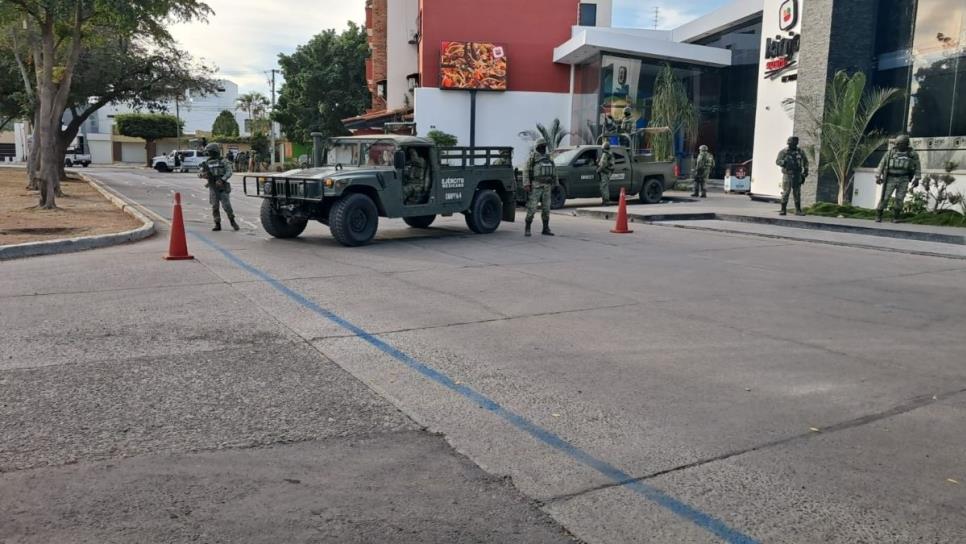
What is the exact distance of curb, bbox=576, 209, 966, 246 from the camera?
1429 centimetres

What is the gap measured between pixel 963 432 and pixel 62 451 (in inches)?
194

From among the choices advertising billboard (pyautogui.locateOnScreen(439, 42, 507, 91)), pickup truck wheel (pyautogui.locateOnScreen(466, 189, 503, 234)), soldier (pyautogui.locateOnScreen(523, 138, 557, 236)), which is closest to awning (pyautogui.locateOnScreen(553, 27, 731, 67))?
advertising billboard (pyautogui.locateOnScreen(439, 42, 507, 91))

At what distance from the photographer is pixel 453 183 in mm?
13969

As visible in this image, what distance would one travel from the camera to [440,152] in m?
13.9

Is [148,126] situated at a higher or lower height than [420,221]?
higher

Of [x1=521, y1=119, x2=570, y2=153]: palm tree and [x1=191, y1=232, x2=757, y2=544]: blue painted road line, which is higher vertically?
[x1=521, y1=119, x2=570, y2=153]: palm tree

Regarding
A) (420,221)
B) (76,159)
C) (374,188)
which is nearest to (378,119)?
(420,221)

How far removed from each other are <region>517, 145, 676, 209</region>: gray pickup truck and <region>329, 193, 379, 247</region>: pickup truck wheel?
379 inches

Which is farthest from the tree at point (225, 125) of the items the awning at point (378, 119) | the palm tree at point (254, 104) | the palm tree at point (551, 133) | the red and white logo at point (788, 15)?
the red and white logo at point (788, 15)

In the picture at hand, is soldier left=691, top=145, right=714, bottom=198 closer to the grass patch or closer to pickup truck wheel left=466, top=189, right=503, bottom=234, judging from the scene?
the grass patch

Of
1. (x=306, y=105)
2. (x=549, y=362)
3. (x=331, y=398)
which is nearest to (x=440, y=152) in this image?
(x=549, y=362)

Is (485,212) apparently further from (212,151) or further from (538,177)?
(212,151)

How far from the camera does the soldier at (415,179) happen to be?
13.4 metres

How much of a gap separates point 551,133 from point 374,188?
29.4 metres
